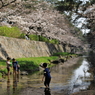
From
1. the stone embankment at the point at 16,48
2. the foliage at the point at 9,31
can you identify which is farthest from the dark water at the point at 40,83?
the foliage at the point at 9,31

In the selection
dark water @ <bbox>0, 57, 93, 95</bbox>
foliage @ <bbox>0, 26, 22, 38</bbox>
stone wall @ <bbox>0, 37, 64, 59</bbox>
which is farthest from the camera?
foliage @ <bbox>0, 26, 22, 38</bbox>

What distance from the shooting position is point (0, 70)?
51.3 ft

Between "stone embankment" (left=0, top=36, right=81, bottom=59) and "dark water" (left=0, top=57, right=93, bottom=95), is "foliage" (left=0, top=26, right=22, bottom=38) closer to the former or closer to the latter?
"stone embankment" (left=0, top=36, right=81, bottom=59)

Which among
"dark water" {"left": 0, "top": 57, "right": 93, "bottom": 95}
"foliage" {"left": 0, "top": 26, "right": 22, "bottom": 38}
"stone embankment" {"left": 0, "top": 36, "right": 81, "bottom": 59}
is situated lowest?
"dark water" {"left": 0, "top": 57, "right": 93, "bottom": 95}

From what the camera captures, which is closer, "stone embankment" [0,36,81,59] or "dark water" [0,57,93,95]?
"dark water" [0,57,93,95]

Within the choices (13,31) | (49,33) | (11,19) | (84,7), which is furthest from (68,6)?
(11,19)

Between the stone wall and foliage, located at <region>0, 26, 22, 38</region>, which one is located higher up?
foliage, located at <region>0, 26, 22, 38</region>

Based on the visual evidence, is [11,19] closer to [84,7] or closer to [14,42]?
[14,42]

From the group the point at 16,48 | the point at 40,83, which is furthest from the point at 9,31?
the point at 40,83

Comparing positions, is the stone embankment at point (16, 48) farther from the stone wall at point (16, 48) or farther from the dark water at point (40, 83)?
the dark water at point (40, 83)

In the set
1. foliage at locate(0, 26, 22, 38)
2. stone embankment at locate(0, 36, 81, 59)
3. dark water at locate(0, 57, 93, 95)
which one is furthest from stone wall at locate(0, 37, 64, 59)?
dark water at locate(0, 57, 93, 95)

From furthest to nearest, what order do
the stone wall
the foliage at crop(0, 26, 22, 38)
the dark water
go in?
the foliage at crop(0, 26, 22, 38) → the stone wall → the dark water

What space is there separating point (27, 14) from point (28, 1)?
7031mm

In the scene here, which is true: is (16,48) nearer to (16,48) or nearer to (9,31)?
(16,48)
